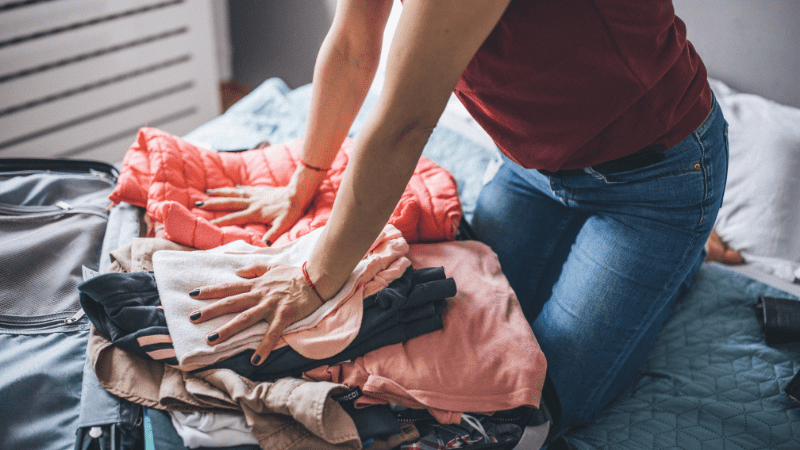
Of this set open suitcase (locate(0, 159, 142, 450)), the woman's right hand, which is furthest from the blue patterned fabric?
open suitcase (locate(0, 159, 142, 450))

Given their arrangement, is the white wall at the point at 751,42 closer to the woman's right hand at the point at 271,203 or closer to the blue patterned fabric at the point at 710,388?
the blue patterned fabric at the point at 710,388

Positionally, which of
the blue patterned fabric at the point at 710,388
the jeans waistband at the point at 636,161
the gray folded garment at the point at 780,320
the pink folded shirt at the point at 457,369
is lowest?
the blue patterned fabric at the point at 710,388

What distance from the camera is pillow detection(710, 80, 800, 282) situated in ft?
4.10

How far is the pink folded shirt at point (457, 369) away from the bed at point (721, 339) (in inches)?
11.2

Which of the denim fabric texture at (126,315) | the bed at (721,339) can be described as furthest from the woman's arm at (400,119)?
the bed at (721,339)

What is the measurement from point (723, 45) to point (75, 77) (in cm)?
224

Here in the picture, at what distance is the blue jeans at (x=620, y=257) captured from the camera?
2.84ft

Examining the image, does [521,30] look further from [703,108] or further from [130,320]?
[130,320]

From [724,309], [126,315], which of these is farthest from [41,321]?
[724,309]

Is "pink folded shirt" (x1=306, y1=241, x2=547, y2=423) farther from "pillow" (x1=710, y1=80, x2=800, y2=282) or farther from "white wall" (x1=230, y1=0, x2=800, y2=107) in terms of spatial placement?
"white wall" (x1=230, y1=0, x2=800, y2=107)

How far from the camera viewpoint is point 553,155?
835 mm

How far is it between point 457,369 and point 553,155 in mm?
375

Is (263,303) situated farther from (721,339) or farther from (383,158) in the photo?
(721,339)

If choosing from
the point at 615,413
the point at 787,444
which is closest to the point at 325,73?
the point at 615,413
